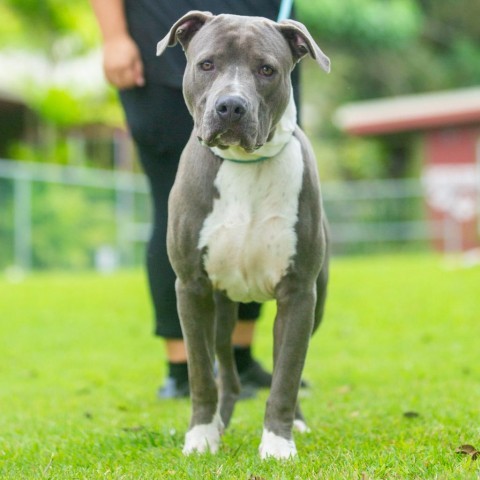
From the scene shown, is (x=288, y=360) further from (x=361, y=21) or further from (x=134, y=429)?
(x=361, y=21)

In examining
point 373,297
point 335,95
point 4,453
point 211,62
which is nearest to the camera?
point 211,62

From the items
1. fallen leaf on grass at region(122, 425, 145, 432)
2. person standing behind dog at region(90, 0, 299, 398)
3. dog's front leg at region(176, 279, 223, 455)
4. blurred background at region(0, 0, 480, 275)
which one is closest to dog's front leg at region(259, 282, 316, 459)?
dog's front leg at region(176, 279, 223, 455)

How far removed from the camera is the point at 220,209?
3311 mm

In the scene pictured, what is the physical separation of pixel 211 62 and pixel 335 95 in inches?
1066

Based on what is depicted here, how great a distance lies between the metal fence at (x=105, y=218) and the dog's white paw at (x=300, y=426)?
13.0 meters

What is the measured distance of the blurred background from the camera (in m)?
17.7

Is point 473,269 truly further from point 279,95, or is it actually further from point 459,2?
point 459,2

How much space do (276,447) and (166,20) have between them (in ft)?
6.09

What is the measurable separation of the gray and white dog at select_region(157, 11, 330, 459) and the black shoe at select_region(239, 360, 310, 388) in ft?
4.25

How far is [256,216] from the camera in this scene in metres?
3.31

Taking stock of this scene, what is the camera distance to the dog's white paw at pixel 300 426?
3802 millimetres

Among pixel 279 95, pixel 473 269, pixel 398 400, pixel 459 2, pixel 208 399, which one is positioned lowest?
pixel 473 269

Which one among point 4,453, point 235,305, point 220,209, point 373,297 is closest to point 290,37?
point 220,209

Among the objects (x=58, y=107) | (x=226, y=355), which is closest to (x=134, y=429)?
(x=226, y=355)
